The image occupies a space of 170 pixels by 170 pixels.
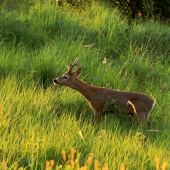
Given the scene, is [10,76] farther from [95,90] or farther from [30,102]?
[95,90]

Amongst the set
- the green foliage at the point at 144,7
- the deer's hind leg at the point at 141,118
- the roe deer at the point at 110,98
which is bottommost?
the deer's hind leg at the point at 141,118

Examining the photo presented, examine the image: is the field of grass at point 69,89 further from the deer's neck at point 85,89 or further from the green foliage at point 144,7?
the green foliage at point 144,7

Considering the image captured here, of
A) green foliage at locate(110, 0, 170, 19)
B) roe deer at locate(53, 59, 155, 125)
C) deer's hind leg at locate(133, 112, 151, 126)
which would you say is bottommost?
deer's hind leg at locate(133, 112, 151, 126)

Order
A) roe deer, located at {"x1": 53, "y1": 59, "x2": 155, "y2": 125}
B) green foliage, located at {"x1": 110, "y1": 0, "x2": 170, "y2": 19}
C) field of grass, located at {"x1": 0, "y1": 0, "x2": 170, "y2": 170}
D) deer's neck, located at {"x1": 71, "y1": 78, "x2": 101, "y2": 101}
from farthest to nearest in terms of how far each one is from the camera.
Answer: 1. green foliage, located at {"x1": 110, "y1": 0, "x2": 170, "y2": 19}
2. deer's neck, located at {"x1": 71, "y1": 78, "x2": 101, "y2": 101}
3. roe deer, located at {"x1": 53, "y1": 59, "x2": 155, "y2": 125}
4. field of grass, located at {"x1": 0, "y1": 0, "x2": 170, "y2": 170}

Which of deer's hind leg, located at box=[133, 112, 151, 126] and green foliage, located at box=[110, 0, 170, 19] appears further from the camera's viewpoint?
green foliage, located at box=[110, 0, 170, 19]

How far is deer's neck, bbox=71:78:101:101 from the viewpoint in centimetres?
579

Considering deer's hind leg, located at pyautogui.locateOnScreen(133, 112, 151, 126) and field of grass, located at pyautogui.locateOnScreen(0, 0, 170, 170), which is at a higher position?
field of grass, located at pyautogui.locateOnScreen(0, 0, 170, 170)

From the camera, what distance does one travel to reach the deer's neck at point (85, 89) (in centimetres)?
579

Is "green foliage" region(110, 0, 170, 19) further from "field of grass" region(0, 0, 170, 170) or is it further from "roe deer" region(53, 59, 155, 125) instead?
"roe deer" region(53, 59, 155, 125)

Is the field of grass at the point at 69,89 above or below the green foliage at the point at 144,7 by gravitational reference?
below

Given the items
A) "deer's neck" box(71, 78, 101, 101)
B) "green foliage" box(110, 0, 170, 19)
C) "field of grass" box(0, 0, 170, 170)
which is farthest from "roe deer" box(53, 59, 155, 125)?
"green foliage" box(110, 0, 170, 19)

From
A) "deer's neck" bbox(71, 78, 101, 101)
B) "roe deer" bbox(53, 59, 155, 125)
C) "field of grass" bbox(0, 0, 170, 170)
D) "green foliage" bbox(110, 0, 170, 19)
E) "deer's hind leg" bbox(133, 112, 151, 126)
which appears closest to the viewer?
"field of grass" bbox(0, 0, 170, 170)

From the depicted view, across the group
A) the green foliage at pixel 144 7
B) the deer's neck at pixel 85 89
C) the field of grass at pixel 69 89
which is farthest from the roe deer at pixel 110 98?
the green foliage at pixel 144 7

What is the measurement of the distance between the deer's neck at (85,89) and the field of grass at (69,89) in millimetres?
209
